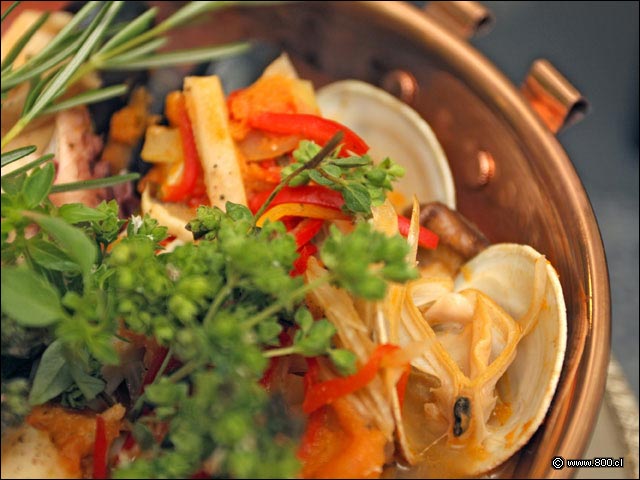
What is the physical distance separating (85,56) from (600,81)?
1.62 m

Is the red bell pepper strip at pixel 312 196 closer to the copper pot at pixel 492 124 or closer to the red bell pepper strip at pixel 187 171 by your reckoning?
the red bell pepper strip at pixel 187 171

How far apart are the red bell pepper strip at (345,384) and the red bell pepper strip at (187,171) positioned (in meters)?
0.65

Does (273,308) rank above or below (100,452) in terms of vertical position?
above

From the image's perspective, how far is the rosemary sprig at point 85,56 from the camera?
1.35 metres

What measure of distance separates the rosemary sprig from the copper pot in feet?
0.73

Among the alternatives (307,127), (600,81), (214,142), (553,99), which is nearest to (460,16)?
(553,99)

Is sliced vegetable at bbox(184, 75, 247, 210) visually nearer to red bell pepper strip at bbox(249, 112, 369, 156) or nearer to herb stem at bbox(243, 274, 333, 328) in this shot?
red bell pepper strip at bbox(249, 112, 369, 156)

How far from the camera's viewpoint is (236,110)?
148 cm

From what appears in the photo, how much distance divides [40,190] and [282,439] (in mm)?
459

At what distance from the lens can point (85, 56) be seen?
54.9 inches

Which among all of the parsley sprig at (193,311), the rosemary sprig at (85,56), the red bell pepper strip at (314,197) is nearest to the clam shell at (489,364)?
the red bell pepper strip at (314,197)

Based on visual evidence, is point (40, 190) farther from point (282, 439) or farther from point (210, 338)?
point (282, 439)

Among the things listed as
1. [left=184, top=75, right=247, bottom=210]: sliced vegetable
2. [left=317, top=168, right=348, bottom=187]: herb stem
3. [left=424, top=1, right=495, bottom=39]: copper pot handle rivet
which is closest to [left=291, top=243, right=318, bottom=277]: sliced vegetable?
[left=317, top=168, right=348, bottom=187]: herb stem

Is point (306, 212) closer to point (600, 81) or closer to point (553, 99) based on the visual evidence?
point (553, 99)
